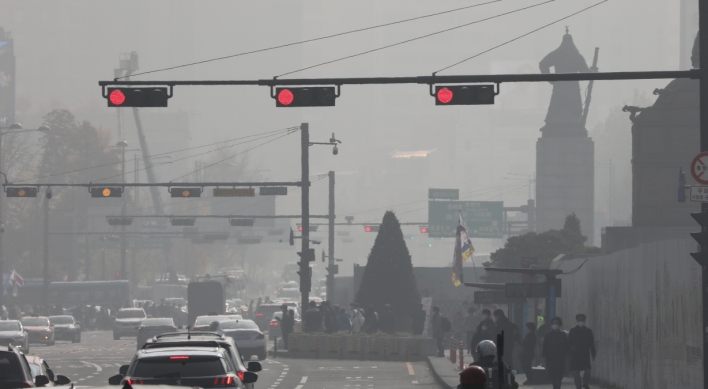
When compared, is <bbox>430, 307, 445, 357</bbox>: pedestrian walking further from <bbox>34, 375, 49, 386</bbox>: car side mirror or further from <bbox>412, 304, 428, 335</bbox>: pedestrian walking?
<bbox>34, 375, 49, 386</bbox>: car side mirror

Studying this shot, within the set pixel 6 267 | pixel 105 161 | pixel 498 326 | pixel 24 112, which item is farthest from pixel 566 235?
pixel 24 112

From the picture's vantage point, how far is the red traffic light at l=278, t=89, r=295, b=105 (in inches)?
822

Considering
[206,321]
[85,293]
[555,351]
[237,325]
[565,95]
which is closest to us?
[555,351]

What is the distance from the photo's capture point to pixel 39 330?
2164 inches

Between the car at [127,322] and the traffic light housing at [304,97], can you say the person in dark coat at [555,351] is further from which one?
the car at [127,322]

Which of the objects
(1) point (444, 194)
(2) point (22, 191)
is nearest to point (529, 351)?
(2) point (22, 191)

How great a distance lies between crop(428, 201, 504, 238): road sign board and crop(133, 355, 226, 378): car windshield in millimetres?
68558

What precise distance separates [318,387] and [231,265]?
138787mm

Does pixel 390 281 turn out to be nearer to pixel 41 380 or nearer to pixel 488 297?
pixel 488 297

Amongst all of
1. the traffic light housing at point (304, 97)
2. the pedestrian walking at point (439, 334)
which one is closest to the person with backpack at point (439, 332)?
the pedestrian walking at point (439, 334)

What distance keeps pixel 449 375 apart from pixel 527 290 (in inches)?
147

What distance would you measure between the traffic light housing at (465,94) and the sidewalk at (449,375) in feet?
26.3

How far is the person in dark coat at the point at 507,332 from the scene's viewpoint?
93.7ft

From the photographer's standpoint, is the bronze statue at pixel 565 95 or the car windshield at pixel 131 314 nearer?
the car windshield at pixel 131 314
